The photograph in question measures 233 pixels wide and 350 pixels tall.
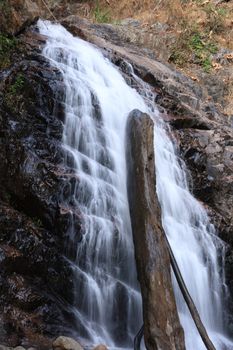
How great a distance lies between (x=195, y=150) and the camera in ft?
27.1

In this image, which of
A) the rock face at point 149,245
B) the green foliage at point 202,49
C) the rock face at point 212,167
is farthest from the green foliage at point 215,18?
the rock face at point 149,245

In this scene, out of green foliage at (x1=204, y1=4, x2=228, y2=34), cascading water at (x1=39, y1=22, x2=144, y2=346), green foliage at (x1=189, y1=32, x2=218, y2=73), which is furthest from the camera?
green foliage at (x1=204, y1=4, x2=228, y2=34)

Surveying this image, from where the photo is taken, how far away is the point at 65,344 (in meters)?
4.27

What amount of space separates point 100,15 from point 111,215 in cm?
938

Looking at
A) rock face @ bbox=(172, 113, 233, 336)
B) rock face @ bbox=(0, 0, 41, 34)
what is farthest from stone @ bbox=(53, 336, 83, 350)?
rock face @ bbox=(0, 0, 41, 34)

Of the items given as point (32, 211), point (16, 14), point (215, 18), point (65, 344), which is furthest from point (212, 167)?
point (215, 18)

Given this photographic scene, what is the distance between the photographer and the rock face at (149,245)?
4.59 meters

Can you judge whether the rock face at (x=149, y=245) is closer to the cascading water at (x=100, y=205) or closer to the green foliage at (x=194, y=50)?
the cascading water at (x=100, y=205)

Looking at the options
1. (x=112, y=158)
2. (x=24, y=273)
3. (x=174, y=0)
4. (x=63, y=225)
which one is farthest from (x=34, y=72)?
(x=174, y=0)

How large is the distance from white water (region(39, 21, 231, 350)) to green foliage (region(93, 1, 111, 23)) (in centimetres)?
512

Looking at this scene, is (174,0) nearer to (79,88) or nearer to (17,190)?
(79,88)

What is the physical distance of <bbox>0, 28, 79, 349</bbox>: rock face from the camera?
15.7ft

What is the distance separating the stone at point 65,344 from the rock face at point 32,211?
183 millimetres

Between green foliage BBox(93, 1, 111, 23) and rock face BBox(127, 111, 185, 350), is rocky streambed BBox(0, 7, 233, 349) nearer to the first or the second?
rock face BBox(127, 111, 185, 350)
